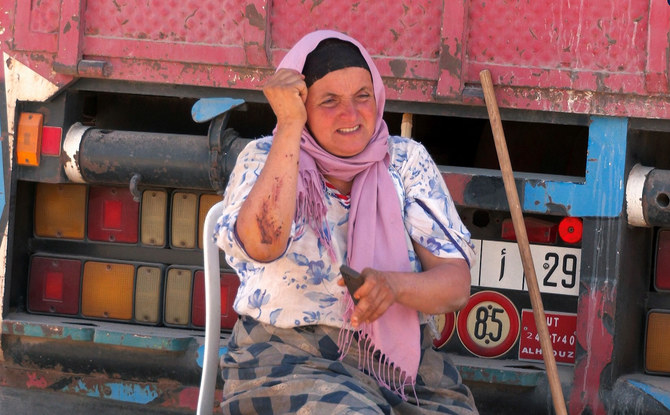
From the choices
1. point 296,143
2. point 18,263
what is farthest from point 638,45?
point 18,263

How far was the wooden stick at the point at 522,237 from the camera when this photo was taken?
327cm

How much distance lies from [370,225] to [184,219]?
3.85 ft

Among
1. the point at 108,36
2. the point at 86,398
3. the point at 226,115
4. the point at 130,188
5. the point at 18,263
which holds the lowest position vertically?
the point at 86,398

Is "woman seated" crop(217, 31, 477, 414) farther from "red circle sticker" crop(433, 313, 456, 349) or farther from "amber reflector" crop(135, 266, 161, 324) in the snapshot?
"amber reflector" crop(135, 266, 161, 324)

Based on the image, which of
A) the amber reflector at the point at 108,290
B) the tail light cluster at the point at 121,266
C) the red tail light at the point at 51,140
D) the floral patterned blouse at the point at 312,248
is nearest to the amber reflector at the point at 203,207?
the tail light cluster at the point at 121,266

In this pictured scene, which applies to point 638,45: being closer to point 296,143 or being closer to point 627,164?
point 627,164

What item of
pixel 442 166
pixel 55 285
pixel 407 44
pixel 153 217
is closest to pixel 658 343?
pixel 442 166

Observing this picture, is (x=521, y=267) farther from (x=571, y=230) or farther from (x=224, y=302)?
(x=224, y=302)

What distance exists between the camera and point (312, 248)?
8.93ft

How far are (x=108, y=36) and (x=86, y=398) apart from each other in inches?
45.0

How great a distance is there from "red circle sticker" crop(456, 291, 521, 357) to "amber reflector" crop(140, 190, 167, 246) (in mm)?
971

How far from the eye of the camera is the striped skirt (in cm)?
256

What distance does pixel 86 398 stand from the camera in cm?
380

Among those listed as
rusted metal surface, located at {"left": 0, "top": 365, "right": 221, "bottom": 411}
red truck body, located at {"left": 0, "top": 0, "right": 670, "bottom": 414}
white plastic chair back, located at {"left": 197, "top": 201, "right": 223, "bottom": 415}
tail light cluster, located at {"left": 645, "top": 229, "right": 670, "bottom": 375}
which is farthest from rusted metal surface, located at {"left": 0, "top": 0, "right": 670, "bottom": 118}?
rusted metal surface, located at {"left": 0, "top": 365, "right": 221, "bottom": 411}
